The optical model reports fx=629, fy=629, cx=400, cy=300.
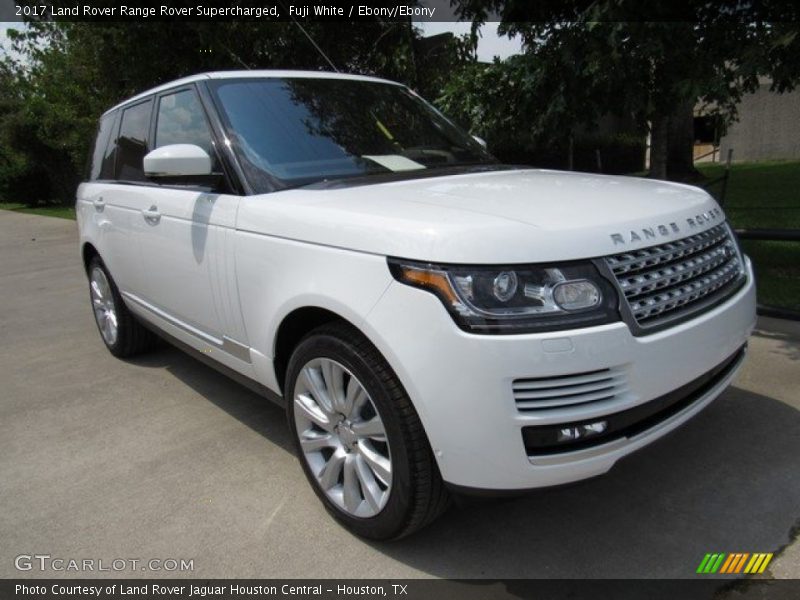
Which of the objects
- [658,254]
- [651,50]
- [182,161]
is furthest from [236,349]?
[651,50]

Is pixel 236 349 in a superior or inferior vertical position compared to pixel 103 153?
inferior

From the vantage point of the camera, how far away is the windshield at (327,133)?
290cm

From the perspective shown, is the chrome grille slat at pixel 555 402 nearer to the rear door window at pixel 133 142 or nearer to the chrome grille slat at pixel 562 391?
the chrome grille slat at pixel 562 391

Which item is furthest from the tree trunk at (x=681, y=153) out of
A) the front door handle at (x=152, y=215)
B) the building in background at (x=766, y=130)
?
the front door handle at (x=152, y=215)

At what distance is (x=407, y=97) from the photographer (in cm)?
391

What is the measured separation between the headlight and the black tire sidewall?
1.33ft

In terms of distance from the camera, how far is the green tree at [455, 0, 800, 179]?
3.97 meters

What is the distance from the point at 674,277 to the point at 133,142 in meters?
3.43

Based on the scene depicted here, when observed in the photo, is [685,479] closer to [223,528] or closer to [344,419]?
[344,419]

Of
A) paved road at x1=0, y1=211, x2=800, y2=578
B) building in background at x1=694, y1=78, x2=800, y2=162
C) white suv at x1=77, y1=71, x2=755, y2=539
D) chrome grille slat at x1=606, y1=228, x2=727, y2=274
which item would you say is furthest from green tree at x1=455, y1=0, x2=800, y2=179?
building in background at x1=694, y1=78, x2=800, y2=162

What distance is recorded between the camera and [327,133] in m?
3.13

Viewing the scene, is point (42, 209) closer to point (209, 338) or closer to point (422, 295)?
point (209, 338)

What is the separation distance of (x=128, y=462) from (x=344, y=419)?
1.52 meters

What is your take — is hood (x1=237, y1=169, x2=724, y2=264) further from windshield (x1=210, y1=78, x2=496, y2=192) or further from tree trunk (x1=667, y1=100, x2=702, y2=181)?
tree trunk (x1=667, y1=100, x2=702, y2=181)
